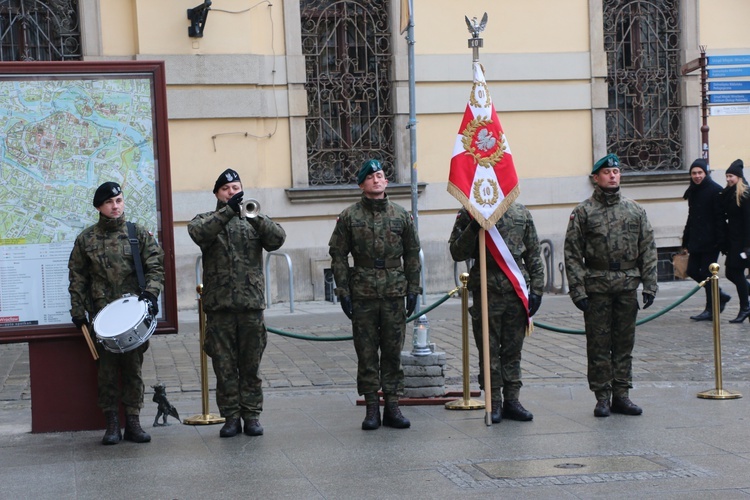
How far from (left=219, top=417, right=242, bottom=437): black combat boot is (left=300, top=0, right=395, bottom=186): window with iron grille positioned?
9.09 metres

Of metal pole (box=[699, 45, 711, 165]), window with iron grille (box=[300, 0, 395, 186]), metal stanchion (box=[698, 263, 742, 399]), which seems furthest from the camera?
metal pole (box=[699, 45, 711, 165])

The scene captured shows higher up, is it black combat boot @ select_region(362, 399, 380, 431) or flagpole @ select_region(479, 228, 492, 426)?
flagpole @ select_region(479, 228, 492, 426)

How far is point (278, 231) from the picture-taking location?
8531mm

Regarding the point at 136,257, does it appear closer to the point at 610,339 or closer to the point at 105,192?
the point at 105,192

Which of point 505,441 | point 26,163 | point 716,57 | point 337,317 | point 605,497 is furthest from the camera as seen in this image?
point 716,57

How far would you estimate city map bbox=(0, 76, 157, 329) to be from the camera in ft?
28.7

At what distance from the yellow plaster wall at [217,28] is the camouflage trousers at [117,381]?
27.9 ft

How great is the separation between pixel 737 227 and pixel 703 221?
0.38 metres

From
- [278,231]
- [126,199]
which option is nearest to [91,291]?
[126,199]

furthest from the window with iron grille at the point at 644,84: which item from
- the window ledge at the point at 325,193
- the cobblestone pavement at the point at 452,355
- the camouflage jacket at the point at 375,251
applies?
the camouflage jacket at the point at 375,251

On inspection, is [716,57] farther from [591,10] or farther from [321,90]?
[321,90]

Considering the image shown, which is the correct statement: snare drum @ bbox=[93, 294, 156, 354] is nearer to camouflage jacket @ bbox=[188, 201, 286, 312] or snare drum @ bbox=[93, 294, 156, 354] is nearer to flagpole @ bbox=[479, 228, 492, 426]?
camouflage jacket @ bbox=[188, 201, 286, 312]

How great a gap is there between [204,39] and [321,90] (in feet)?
6.22

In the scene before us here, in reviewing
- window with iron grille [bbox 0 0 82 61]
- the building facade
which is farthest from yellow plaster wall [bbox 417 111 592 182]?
window with iron grille [bbox 0 0 82 61]
